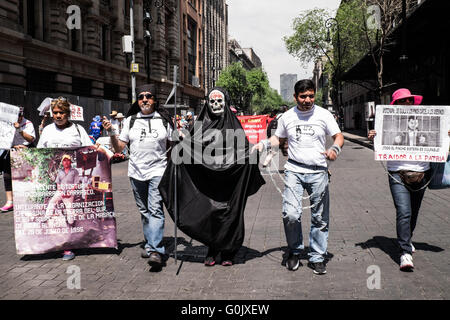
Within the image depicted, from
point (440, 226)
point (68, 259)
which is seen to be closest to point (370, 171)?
point (440, 226)

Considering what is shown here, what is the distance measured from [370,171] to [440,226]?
7.44 meters

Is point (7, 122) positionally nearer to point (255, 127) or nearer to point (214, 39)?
point (255, 127)

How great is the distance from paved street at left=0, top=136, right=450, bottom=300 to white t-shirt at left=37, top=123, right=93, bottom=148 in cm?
137

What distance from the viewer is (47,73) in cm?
2278

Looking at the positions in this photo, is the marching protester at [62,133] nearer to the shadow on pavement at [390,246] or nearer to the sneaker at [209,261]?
the sneaker at [209,261]

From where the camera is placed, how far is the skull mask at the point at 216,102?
191 inches

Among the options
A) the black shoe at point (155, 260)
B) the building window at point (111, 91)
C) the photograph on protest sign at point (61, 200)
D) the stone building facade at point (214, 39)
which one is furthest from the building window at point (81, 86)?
the stone building facade at point (214, 39)

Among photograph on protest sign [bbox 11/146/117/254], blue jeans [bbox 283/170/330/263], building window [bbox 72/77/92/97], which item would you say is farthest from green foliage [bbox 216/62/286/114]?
blue jeans [bbox 283/170/330/263]

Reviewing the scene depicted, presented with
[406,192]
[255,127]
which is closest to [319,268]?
[406,192]

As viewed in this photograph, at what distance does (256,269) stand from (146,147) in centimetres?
182

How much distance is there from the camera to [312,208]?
4648 mm

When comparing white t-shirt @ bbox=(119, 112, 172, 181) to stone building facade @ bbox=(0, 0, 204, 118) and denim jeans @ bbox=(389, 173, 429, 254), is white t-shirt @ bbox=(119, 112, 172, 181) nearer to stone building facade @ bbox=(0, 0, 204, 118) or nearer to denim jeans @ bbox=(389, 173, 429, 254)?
denim jeans @ bbox=(389, 173, 429, 254)

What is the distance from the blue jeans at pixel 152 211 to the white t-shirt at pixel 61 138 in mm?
986
